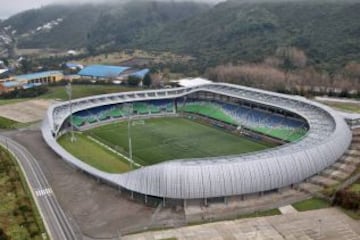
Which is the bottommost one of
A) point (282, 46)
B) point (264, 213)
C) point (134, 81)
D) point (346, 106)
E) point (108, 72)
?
point (264, 213)

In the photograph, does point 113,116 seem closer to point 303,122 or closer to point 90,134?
point 90,134

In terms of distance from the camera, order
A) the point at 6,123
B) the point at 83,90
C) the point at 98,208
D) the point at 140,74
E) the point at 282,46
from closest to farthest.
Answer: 1. the point at 98,208
2. the point at 6,123
3. the point at 83,90
4. the point at 140,74
5. the point at 282,46

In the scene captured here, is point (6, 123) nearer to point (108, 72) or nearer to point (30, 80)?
point (30, 80)

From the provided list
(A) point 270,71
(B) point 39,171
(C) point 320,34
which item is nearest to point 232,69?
(A) point 270,71

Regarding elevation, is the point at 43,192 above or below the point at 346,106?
below

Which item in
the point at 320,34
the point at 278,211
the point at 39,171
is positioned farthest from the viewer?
the point at 320,34

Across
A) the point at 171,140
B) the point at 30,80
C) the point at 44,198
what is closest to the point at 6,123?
the point at 171,140

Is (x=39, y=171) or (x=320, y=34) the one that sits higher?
(x=320, y=34)
